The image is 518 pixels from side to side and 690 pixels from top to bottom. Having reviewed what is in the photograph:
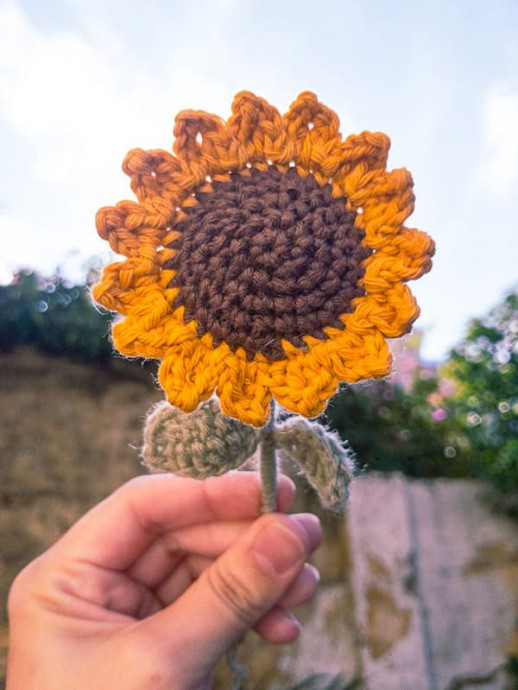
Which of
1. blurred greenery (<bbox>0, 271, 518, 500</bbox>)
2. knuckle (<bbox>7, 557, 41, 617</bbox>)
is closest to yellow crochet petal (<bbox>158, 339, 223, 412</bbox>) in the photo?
knuckle (<bbox>7, 557, 41, 617</bbox>)

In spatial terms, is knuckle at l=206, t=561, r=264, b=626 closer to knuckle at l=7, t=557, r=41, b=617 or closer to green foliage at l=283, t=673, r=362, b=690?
knuckle at l=7, t=557, r=41, b=617

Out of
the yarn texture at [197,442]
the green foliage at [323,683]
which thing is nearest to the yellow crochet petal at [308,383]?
the yarn texture at [197,442]

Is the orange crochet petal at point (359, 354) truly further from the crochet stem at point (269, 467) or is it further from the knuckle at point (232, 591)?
the knuckle at point (232, 591)

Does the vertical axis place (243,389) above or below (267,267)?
below

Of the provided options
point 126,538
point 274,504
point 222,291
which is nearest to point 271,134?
point 222,291

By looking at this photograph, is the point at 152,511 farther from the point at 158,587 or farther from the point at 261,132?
the point at 261,132

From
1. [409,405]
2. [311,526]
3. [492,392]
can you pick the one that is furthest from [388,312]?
[409,405]
